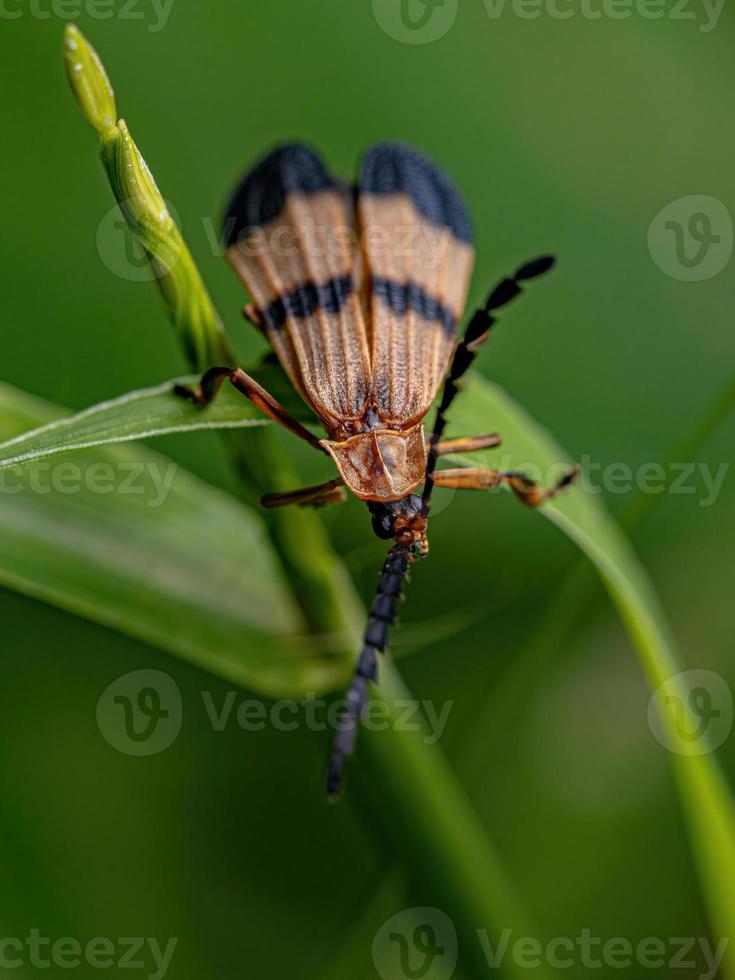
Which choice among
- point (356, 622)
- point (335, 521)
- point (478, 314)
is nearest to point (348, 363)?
point (478, 314)

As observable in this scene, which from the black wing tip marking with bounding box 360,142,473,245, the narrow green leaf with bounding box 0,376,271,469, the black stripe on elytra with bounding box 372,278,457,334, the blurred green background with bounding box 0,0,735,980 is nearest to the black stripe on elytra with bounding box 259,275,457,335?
the black stripe on elytra with bounding box 372,278,457,334

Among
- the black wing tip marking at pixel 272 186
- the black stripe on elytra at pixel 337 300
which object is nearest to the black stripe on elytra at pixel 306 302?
the black stripe on elytra at pixel 337 300

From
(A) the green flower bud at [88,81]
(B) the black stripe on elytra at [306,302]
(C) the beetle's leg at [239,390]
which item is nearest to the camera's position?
(A) the green flower bud at [88,81]

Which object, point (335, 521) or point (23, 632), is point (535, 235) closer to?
point (335, 521)

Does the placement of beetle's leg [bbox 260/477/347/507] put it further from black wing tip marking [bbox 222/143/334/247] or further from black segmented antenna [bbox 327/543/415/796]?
black wing tip marking [bbox 222/143/334/247]

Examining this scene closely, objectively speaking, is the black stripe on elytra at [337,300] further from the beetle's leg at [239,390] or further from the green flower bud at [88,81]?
the green flower bud at [88,81]

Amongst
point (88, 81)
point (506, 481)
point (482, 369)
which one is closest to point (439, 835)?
point (506, 481)
